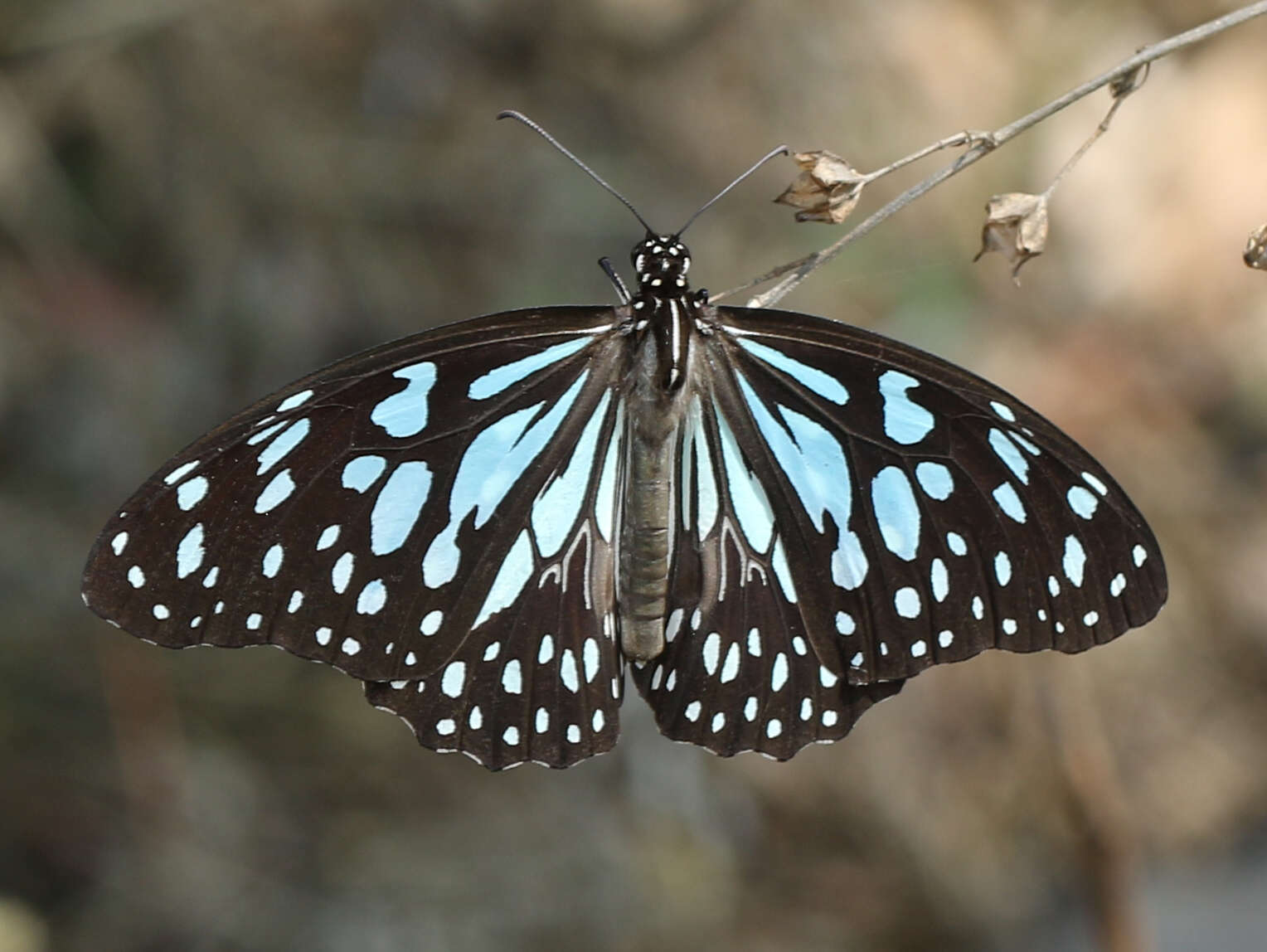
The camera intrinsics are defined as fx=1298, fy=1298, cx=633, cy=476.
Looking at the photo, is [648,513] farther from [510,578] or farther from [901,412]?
[901,412]

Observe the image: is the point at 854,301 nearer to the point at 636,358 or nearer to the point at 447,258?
the point at 447,258

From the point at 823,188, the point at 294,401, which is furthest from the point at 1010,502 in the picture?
the point at 294,401

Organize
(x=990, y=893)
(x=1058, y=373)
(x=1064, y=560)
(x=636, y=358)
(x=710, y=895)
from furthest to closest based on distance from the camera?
(x=1058, y=373) → (x=990, y=893) → (x=710, y=895) → (x=636, y=358) → (x=1064, y=560)

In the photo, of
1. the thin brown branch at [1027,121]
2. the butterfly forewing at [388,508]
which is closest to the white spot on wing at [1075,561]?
the thin brown branch at [1027,121]

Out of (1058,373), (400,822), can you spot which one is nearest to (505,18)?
(1058,373)

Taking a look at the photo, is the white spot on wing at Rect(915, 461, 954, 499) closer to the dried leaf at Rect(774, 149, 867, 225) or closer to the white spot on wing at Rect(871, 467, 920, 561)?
the white spot on wing at Rect(871, 467, 920, 561)


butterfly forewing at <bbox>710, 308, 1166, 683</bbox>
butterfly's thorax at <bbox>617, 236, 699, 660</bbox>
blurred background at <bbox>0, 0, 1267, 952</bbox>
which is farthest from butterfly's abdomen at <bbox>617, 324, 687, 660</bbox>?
blurred background at <bbox>0, 0, 1267, 952</bbox>

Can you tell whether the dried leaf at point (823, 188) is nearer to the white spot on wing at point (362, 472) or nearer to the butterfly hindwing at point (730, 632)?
the butterfly hindwing at point (730, 632)
